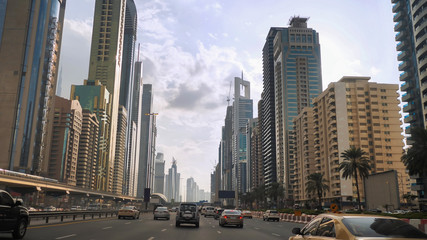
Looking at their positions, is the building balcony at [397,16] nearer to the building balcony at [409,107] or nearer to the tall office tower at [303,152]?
the building balcony at [409,107]

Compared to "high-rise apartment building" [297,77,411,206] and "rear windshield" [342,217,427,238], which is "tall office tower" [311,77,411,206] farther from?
"rear windshield" [342,217,427,238]

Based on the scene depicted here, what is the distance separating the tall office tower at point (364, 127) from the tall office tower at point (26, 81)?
91799mm

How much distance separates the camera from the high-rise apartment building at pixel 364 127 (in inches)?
4663

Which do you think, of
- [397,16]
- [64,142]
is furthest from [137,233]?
[64,142]

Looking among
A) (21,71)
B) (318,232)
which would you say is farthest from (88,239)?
(21,71)

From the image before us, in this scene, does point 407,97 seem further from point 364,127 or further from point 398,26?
point 364,127

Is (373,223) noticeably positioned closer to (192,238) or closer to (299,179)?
(192,238)

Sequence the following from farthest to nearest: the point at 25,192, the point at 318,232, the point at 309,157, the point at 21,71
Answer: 1. the point at 309,157
2. the point at 21,71
3. the point at 25,192
4. the point at 318,232

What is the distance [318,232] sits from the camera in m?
7.47

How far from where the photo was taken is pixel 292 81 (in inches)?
7219

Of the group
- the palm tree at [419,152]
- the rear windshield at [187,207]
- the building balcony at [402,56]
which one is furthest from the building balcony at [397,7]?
the rear windshield at [187,207]

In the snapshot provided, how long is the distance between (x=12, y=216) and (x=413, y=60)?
325 ft

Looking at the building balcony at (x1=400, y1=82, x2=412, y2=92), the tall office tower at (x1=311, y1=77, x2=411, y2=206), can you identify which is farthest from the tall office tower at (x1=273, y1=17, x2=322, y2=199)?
the building balcony at (x1=400, y1=82, x2=412, y2=92)

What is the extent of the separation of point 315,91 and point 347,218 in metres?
183
